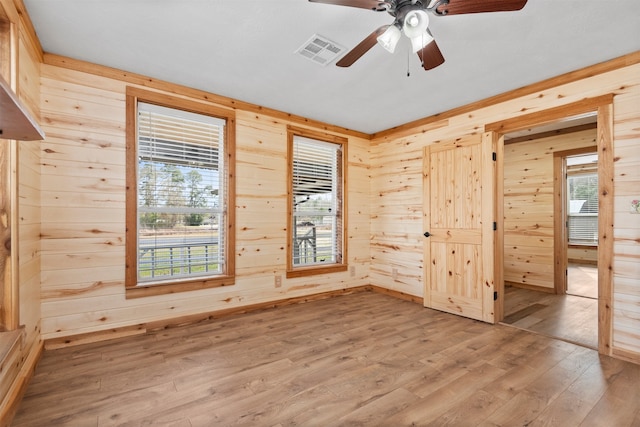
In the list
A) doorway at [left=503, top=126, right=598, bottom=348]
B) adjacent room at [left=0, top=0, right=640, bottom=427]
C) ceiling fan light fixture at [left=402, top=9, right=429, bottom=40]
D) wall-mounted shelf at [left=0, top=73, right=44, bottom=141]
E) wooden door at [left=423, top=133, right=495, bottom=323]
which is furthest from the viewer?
doorway at [left=503, top=126, right=598, bottom=348]

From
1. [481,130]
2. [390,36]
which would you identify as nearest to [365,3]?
[390,36]

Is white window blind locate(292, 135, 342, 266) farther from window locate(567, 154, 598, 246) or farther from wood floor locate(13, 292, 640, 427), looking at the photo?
window locate(567, 154, 598, 246)

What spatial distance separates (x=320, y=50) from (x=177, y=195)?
2110 millimetres

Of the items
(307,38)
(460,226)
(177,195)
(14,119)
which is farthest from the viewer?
(460,226)

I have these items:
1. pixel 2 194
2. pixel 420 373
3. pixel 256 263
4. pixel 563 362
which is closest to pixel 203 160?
pixel 256 263

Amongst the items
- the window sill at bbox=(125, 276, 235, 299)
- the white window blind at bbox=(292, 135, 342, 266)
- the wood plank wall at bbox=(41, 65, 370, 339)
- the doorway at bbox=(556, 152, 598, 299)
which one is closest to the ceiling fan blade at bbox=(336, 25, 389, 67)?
the wood plank wall at bbox=(41, 65, 370, 339)

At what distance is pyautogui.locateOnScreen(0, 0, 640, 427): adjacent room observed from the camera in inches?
75.0

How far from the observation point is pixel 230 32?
2.28 m

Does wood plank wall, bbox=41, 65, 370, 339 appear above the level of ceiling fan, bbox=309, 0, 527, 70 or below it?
below

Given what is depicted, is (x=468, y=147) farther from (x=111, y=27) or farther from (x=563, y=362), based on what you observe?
(x=111, y=27)

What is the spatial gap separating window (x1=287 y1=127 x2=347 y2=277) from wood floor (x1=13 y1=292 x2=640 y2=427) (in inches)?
53.4

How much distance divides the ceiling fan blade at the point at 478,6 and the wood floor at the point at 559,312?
2.97 metres

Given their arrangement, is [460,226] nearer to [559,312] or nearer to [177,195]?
[559,312]

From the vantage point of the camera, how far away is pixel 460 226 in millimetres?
3684
